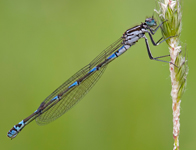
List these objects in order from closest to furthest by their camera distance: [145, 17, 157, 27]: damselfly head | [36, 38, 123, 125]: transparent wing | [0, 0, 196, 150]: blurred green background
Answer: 1. [145, 17, 157, 27]: damselfly head
2. [0, 0, 196, 150]: blurred green background
3. [36, 38, 123, 125]: transparent wing

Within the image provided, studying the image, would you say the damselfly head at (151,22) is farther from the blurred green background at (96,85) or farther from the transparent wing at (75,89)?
the blurred green background at (96,85)

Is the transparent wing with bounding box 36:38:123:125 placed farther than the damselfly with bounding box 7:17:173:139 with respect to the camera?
Yes

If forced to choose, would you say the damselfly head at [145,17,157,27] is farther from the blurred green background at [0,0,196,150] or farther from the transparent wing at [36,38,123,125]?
the blurred green background at [0,0,196,150]

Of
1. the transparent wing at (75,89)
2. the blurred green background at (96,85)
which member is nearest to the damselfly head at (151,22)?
the transparent wing at (75,89)

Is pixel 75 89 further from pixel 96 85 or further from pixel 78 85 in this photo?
pixel 96 85

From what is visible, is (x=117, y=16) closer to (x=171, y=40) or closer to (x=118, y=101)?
(x=118, y=101)

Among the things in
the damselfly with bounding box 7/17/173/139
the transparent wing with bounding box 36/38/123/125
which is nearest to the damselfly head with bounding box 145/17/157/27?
the damselfly with bounding box 7/17/173/139
